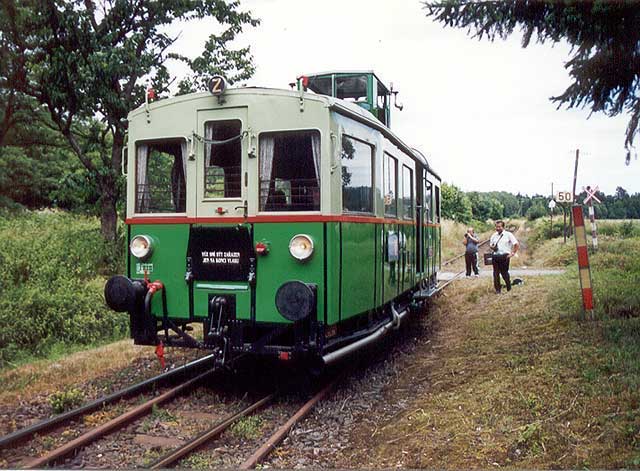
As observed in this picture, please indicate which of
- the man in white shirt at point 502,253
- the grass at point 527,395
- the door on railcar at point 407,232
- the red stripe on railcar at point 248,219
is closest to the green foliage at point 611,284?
the grass at point 527,395

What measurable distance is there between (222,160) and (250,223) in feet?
2.68

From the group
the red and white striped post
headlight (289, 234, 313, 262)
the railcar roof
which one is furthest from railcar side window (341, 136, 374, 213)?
the red and white striped post

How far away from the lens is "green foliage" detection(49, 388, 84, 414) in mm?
6305

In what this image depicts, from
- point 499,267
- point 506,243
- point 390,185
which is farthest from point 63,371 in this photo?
point 506,243

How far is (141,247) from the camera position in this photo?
22.8 feet

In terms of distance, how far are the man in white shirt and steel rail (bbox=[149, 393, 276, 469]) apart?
8.03m

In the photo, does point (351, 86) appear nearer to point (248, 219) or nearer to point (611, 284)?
point (248, 219)

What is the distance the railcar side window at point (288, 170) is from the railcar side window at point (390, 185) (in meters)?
1.75

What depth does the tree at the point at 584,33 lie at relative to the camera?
18.0 feet

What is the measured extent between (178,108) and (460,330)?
5.88 meters

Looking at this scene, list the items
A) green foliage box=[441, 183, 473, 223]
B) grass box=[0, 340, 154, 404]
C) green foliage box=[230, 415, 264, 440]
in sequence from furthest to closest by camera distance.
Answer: green foliage box=[441, 183, 473, 223], grass box=[0, 340, 154, 404], green foliage box=[230, 415, 264, 440]

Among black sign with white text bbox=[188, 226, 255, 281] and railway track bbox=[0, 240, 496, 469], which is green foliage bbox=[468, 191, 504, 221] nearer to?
railway track bbox=[0, 240, 496, 469]

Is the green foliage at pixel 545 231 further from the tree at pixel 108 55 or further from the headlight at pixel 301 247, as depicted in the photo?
the headlight at pixel 301 247

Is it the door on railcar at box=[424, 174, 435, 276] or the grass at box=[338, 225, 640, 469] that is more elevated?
the door on railcar at box=[424, 174, 435, 276]
